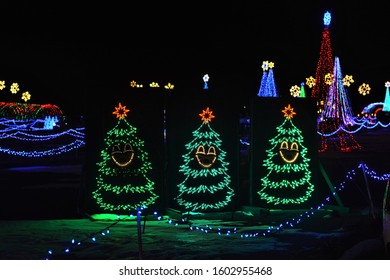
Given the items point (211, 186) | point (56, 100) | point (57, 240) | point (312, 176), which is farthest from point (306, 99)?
point (56, 100)

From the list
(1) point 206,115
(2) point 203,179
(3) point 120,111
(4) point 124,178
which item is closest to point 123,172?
(4) point 124,178

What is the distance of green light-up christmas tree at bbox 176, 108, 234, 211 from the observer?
12.6 metres

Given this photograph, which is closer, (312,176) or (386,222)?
(386,222)

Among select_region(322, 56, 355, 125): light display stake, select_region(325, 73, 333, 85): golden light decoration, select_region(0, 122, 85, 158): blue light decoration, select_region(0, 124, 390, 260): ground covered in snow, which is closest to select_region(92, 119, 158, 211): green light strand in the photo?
select_region(0, 124, 390, 260): ground covered in snow

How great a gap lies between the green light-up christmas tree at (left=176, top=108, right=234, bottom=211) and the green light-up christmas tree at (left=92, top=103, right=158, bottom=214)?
0.71 metres

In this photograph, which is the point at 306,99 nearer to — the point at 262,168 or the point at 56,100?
the point at 262,168

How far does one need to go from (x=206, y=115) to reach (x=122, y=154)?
181 cm

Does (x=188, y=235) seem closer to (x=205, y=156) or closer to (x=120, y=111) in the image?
(x=205, y=156)

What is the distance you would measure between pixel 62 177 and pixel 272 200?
33.1 ft

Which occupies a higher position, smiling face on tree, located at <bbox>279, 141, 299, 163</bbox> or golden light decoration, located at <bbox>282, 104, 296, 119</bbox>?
golden light decoration, located at <bbox>282, 104, 296, 119</bbox>

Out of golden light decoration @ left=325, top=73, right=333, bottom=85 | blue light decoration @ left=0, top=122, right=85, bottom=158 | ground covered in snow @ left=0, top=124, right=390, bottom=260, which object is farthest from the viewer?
golden light decoration @ left=325, top=73, right=333, bottom=85

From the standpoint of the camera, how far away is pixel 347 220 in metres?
11.7

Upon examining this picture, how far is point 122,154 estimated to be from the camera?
12.3 meters

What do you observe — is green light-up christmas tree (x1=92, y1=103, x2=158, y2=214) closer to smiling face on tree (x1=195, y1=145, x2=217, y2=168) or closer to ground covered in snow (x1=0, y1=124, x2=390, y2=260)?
ground covered in snow (x1=0, y1=124, x2=390, y2=260)
